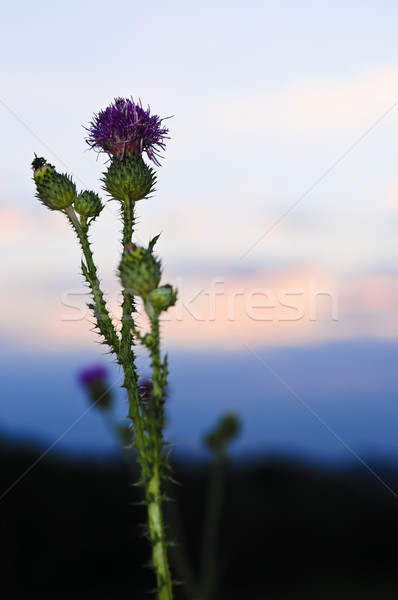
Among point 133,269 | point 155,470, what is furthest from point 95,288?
point 155,470

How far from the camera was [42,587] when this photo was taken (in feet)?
23.9

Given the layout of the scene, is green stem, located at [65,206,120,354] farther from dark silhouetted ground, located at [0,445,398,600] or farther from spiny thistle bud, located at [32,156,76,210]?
dark silhouetted ground, located at [0,445,398,600]

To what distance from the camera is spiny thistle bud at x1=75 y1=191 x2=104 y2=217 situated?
467 centimetres

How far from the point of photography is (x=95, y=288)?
4285 mm

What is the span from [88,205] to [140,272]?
1259 mm

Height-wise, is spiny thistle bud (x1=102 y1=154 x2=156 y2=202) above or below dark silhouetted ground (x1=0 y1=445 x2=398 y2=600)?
above

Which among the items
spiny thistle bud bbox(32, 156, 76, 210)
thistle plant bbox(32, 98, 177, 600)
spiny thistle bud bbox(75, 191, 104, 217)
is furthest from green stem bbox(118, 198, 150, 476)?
spiny thistle bud bbox(32, 156, 76, 210)

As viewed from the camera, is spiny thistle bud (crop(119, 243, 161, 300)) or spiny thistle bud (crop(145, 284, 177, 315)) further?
spiny thistle bud (crop(119, 243, 161, 300))

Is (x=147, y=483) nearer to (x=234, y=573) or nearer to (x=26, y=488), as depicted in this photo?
(x=234, y=573)

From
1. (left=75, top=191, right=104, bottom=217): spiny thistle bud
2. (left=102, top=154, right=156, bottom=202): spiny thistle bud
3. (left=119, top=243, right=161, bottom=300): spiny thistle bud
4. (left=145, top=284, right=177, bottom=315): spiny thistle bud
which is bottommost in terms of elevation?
(left=145, top=284, right=177, bottom=315): spiny thistle bud

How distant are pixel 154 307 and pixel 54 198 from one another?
1.75 m

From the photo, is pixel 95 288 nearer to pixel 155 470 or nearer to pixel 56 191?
pixel 56 191

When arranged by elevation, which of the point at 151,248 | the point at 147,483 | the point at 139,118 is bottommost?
the point at 147,483

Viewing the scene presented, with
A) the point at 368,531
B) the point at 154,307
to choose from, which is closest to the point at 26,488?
the point at 368,531
